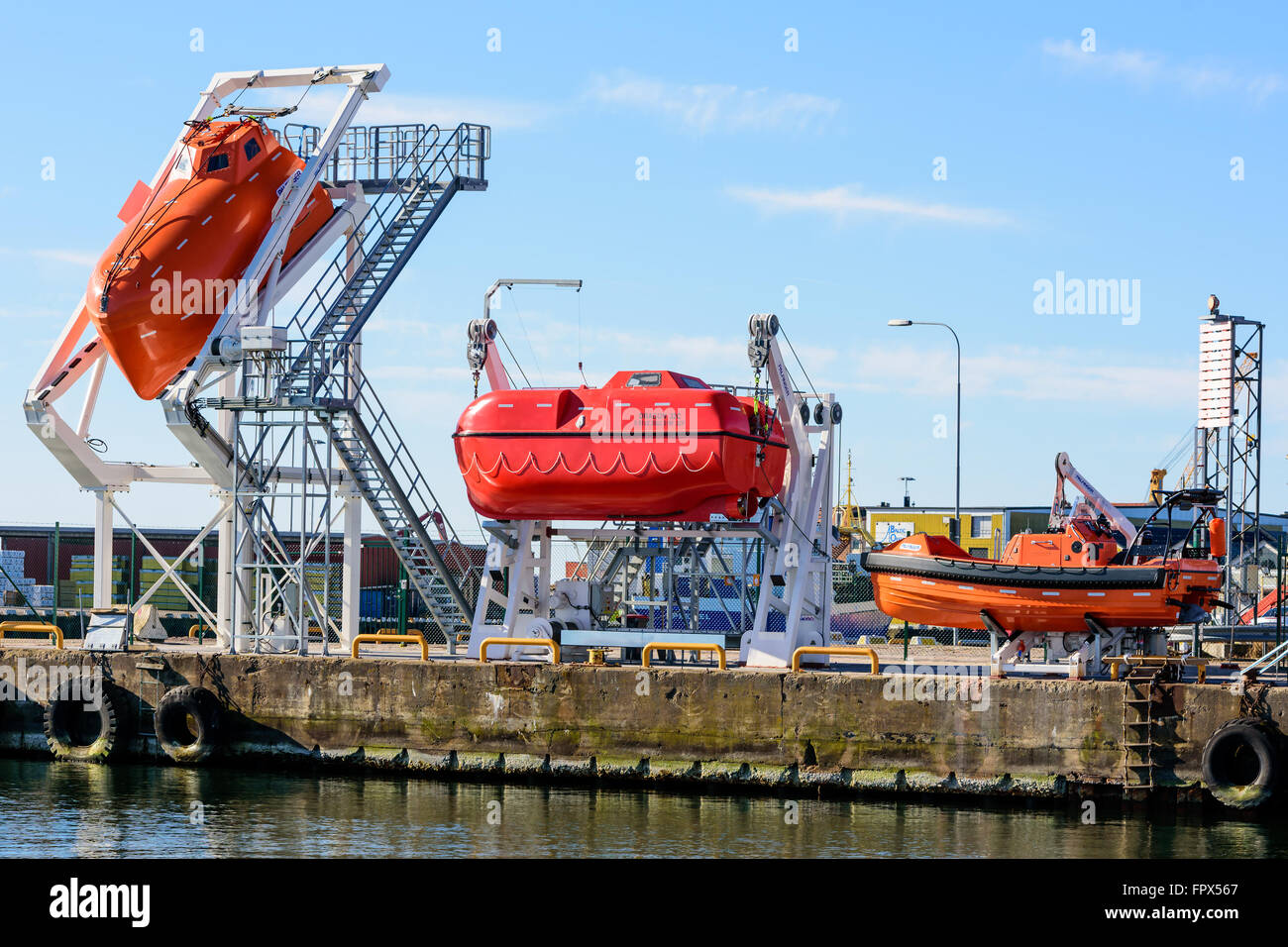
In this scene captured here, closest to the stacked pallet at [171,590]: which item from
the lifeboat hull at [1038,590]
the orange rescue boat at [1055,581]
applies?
the orange rescue boat at [1055,581]

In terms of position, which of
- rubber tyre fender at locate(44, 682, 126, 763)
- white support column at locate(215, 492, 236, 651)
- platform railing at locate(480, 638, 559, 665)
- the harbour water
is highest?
white support column at locate(215, 492, 236, 651)

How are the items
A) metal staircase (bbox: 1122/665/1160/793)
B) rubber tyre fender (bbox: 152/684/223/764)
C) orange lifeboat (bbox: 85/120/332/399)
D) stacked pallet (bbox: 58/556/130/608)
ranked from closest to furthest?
1. metal staircase (bbox: 1122/665/1160/793)
2. rubber tyre fender (bbox: 152/684/223/764)
3. orange lifeboat (bbox: 85/120/332/399)
4. stacked pallet (bbox: 58/556/130/608)

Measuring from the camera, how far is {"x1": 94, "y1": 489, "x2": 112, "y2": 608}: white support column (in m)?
30.8

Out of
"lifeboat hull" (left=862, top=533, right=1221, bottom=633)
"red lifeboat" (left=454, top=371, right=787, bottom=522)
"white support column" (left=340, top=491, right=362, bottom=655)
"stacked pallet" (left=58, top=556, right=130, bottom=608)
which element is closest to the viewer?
"lifeboat hull" (left=862, top=533, right=1221, bottom=633)

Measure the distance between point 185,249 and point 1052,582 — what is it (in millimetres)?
→ 16030

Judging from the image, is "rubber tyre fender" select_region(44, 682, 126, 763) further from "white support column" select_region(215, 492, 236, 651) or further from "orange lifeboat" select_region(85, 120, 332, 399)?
"orange lifeboat" select_region(85, 120, 332, 399)

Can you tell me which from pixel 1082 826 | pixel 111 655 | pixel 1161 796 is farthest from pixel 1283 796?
pixel 111 655

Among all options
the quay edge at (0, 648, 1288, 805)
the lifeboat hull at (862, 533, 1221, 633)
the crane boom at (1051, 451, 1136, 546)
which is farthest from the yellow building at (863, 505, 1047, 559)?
the quay edge at (0, 648, 1288, 805)

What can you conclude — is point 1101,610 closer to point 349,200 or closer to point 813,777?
point 813,777

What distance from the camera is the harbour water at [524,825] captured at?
1978cm

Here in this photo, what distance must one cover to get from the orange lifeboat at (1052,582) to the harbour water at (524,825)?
416cm

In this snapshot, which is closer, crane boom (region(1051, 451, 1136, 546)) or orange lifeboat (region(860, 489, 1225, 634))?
orange lifeboat (region(860, 489, 1225, 634))

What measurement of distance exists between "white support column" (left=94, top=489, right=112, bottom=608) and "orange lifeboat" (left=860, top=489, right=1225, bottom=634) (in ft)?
47.7
